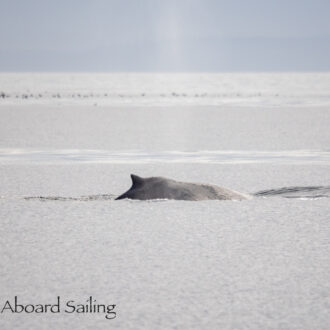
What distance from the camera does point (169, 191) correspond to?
1072 cm

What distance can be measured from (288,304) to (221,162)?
10533 mm

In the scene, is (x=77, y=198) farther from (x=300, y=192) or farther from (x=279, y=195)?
(x=300, y=192)

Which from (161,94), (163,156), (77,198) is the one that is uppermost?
(161,94)

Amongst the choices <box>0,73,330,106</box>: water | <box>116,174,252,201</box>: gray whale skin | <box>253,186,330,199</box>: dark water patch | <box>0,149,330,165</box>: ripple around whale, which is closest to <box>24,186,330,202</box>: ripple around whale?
<box>253,186,330,199</box>: dark water patch

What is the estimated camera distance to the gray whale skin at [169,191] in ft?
34.9

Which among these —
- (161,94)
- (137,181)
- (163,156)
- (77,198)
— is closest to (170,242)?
(137,181)

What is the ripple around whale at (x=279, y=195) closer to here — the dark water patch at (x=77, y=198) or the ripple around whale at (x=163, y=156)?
the dark water patch at (x=77, y=198)

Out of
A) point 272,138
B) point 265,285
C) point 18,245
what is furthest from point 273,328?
point 272,138

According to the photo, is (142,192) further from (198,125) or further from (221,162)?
(198,125)

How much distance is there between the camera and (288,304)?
5.73 meters

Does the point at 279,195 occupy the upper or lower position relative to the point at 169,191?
upper

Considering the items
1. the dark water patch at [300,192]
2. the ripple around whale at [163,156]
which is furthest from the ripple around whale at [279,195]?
the ripple around whale at [163,156]

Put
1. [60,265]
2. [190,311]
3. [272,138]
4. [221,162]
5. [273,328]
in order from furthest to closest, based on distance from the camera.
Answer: [272,138] → [221,162] → [60,265] → [190,311] → [273,328]

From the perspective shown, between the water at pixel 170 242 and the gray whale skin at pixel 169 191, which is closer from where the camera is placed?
the water at pixel 170 242
